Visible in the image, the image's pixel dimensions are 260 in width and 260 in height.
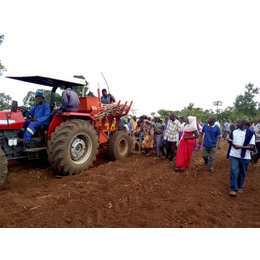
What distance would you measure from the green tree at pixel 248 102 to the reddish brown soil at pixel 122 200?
38955 mm

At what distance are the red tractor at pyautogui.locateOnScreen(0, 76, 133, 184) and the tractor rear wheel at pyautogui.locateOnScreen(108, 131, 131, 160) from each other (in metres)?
0.44

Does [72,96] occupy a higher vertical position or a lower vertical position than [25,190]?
higher

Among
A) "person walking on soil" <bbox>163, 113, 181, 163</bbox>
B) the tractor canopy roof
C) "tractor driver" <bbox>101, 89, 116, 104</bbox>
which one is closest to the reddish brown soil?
"person walking on soil" <bbox>163, 113, 181, 163</bbox>

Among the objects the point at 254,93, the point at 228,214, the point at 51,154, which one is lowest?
the point at 228,214

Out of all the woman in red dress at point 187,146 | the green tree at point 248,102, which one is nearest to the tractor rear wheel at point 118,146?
the woman in red dress at point 187,146

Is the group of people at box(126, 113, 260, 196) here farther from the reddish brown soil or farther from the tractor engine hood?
the tractor engine hood

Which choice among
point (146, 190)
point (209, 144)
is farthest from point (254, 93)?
point (146, 190)

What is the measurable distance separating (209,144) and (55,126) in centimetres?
423

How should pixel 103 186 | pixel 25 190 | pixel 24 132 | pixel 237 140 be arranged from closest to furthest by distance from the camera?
pixel 25 190 → pixel 103 186 → pixel 237 140 → pixel 24 132

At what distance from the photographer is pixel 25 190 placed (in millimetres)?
3674

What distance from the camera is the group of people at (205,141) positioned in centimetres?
417

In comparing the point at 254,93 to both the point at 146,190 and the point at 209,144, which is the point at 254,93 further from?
the point at 146,190

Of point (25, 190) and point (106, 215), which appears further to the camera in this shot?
point (25, 190)

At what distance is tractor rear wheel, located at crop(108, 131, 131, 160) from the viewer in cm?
644
